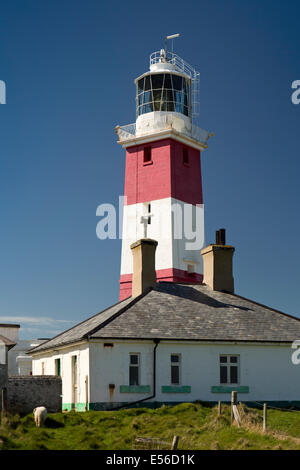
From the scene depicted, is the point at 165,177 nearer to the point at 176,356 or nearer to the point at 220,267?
the point at 220,267

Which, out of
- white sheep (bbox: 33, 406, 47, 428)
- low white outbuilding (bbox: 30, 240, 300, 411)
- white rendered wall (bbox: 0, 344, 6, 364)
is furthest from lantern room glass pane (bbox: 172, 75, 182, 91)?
white sheep (bbox: 33, 406, 47, 428)

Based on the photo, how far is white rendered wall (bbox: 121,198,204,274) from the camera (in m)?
44.2

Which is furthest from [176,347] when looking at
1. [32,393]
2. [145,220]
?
[145,220]

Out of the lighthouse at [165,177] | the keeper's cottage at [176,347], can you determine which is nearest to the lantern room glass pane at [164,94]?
the lighthouse at [165,177]

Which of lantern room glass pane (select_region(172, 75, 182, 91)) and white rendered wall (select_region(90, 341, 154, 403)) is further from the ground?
lantern room glass pane (select_region(172, 75, 182, 91))

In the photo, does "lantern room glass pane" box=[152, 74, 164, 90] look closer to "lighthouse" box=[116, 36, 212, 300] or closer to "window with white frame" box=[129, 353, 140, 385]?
"lighthouse" box=[116, 36, 212, 300]

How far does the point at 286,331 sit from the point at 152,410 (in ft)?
25.7

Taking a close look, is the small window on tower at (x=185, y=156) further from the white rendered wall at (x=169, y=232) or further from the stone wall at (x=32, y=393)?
the stone wall at (x=32, y=393)

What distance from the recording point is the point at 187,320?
30.7m

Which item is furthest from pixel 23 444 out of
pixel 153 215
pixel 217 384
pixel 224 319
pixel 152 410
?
pixel 153 215

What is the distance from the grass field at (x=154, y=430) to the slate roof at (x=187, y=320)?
3.57 m

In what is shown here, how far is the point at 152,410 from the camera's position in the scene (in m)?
26.1

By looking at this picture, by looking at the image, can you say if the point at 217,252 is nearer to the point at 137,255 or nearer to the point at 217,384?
the point at 137,255

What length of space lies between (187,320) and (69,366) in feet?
16.9
